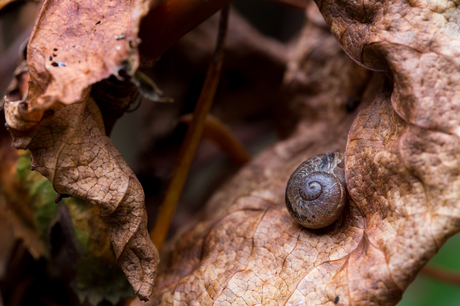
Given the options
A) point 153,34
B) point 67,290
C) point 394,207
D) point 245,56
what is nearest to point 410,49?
point 394,207

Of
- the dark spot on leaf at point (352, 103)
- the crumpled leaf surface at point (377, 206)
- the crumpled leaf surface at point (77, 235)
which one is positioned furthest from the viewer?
the dark spot on leaf at point (352, 103)

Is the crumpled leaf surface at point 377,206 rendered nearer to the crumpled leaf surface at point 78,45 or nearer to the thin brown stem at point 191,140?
the thin brown stem at point 191,140

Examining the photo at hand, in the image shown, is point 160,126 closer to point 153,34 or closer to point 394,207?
point 153,34

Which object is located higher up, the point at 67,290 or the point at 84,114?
the point at 84,114

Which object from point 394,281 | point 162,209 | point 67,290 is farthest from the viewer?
point 67,290

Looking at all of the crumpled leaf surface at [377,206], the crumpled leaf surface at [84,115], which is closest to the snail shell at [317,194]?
the crumpled leaf surface at [377,206]

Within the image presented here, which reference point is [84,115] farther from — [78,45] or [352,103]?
[352,103]
